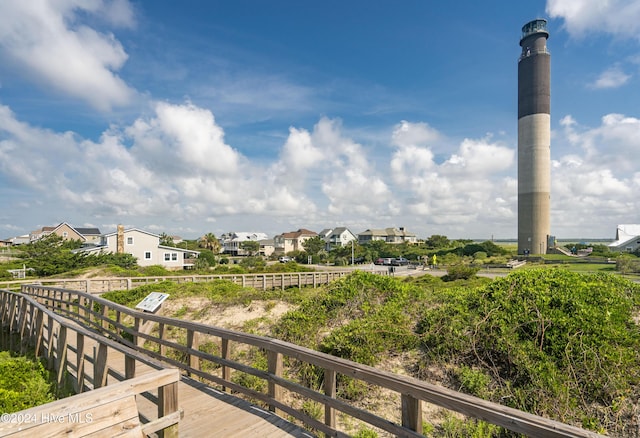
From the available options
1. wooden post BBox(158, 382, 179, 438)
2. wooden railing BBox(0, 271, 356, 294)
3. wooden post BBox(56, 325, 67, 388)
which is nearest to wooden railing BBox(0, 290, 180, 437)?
wooden post BBox(158, 382, 179, 438)

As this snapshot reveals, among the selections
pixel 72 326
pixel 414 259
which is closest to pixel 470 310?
pixel 72 326

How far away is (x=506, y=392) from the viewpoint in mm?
5820

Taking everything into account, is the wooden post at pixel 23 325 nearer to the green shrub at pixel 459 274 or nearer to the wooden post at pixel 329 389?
the wooden post at pixel 329 389

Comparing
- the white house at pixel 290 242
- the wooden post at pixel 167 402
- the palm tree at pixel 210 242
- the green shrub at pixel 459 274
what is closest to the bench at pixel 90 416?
the wooden post at pixel 167 402

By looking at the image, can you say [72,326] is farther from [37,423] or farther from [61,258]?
[61,258]

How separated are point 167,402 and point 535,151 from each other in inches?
2723

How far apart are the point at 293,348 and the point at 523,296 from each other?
593cm

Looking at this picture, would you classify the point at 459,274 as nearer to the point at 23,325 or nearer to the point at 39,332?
the point at 23,325

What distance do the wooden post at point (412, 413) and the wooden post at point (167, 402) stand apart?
2.02 meters

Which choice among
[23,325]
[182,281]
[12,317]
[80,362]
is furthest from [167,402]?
[182,281]

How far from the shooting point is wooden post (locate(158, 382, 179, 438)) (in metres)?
3.09

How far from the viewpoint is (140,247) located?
4506 centimetres

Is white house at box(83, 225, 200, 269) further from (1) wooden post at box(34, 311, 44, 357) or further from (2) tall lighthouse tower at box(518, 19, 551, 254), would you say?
(2) tall lighthouse tower at box(518, 19, 551, 254)

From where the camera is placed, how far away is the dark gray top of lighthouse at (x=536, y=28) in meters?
62.6
